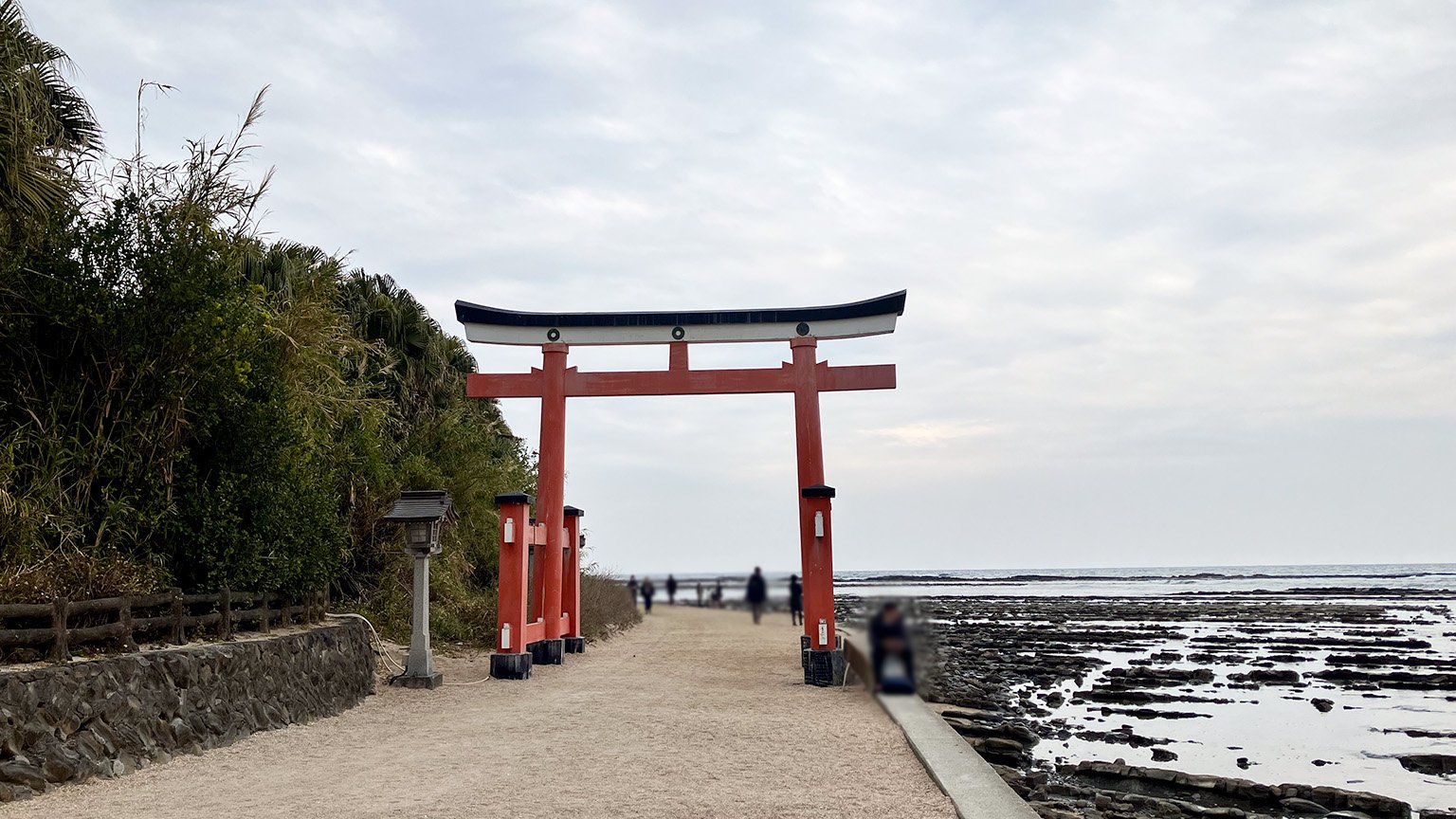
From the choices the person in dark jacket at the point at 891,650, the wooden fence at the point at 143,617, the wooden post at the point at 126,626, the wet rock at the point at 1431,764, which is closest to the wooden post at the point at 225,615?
the wooden fence at the point at 143,617

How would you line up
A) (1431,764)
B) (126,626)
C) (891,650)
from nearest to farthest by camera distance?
(891,650) → (126,626) → (1431,764)

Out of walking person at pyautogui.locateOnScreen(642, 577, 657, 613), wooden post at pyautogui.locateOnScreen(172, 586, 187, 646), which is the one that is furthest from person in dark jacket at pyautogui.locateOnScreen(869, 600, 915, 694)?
wooden post at pyautogui.locateOnScreen(172, 586, 187, 646)

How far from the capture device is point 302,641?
1038cm

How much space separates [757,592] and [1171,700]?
16902 mm

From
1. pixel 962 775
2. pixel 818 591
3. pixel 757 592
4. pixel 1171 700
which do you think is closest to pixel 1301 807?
pixel 962 775

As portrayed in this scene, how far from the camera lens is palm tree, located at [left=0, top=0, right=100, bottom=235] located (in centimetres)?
866

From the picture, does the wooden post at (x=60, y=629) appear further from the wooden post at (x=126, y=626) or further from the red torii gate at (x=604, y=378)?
the red torii gate at (x=604, y=378)

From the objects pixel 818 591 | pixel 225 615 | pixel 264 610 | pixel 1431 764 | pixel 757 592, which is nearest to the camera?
pixel 757 592

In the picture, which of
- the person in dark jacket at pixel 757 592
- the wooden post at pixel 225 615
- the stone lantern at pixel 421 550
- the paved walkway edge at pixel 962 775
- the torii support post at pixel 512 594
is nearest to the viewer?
the person in dark jacket at pixel 757 592

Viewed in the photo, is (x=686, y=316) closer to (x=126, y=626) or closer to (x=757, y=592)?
(x=126, y=626)

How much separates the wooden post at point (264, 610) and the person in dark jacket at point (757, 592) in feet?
32.5

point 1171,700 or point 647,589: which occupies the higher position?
point 647,589

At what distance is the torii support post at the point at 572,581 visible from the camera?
1694cm

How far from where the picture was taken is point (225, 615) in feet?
31.3
